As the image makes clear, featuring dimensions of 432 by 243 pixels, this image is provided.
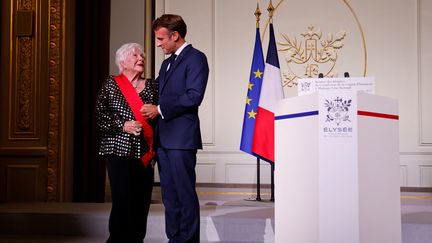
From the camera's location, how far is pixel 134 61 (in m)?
3.08

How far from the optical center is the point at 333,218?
7.51 feet

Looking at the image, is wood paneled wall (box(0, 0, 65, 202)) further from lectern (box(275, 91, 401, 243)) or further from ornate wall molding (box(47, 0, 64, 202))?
lectern (box(275, 91, 401, 243))

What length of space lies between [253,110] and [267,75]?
35cm

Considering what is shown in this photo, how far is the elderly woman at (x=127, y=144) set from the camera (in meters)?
→ 3.01

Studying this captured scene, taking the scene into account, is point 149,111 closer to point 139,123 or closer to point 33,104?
point 139,123

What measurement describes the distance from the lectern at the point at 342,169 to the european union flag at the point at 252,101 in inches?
92.7

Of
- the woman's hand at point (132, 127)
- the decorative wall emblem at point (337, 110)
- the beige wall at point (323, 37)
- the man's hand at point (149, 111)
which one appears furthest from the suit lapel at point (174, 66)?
the beige wall at point (323, 37)

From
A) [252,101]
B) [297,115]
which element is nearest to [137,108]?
[297,115]

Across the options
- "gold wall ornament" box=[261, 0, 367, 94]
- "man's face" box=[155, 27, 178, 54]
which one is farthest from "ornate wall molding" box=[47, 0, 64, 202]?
"gold wall ornament" box=[261, 0, 367, 94]

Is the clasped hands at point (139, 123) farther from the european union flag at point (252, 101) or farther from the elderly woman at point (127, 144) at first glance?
the european union flag at point (252, 101)

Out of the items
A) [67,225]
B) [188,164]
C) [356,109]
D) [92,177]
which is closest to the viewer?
[356,109]

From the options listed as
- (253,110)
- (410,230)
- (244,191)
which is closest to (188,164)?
(410,230)

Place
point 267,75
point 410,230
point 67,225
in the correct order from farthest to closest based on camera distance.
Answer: point 267,75, point 67,225, point 410,230

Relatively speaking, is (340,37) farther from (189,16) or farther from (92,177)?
(92,177)
